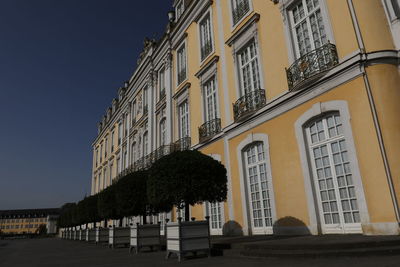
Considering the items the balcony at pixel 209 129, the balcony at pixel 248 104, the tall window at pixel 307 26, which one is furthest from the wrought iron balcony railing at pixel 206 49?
the tall window at pixel 307 26

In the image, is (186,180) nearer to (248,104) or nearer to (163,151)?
(248,104)

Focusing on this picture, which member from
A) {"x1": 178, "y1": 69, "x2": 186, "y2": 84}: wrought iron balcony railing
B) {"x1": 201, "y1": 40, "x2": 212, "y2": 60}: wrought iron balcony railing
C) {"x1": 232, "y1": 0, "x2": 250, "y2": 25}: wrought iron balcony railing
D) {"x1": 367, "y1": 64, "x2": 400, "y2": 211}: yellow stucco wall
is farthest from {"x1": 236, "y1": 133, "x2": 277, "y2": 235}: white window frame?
{"x1": 178, "y1": 69, "x2": 186, "y2": 84}: wrought iron balcony railing

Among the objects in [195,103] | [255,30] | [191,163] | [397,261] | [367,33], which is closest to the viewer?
[397,261]

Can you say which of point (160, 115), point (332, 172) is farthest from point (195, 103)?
point (332, 172)

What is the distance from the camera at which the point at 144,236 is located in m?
10.9

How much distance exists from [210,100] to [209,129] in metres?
1.57

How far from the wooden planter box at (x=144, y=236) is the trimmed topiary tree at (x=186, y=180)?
2419mm

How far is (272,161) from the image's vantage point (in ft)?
34.0

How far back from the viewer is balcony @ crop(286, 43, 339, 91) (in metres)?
8.55

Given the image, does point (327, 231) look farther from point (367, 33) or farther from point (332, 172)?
point (367, 33)

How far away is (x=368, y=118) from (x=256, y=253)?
13.2ft

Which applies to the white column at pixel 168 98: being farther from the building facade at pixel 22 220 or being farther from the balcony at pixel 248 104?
the building facade at pixel 22 220

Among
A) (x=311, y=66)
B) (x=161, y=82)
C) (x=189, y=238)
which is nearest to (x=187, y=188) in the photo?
(x=189, y=238)

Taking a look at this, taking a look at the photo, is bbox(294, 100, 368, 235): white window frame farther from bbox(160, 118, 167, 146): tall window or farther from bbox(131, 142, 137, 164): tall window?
bbox(131, 142, 137, 164): tall window
